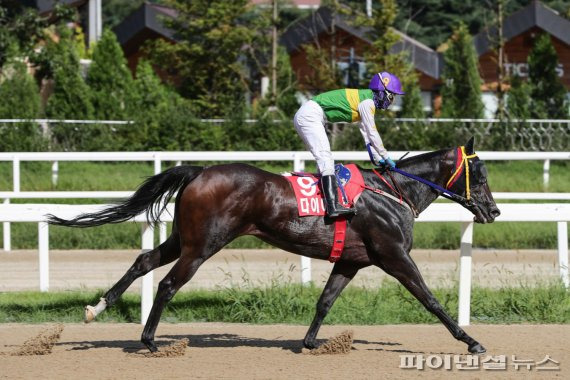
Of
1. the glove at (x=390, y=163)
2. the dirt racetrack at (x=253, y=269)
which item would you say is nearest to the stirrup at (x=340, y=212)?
the glove at (x=390, y=163)

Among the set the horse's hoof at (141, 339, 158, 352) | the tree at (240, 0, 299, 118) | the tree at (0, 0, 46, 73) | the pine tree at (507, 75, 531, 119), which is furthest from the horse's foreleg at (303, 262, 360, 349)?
the tree at (0, 0, 46, 73)

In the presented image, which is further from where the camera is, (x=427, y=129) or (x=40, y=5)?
(x=40, y=5)

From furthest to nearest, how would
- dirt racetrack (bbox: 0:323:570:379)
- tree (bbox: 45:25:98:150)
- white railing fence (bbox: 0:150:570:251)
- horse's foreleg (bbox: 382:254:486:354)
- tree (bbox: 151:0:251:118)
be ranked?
tree (bbox: 151:0:251:118), tree (bbox: 45:25:98:150), white railing fence (bbox: 0:150:570:251), horse's foreleg (bbox: 382:254:486:354), dirt racetrack (bbox: 0:323:570:379)

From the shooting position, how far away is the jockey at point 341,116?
683 cm

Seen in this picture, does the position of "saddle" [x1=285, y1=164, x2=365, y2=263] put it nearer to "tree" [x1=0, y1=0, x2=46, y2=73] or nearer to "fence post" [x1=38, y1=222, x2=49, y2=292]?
"fence post" [x1=38, y1=222, x2=49, y2=292]

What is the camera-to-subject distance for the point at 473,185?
7195 mm

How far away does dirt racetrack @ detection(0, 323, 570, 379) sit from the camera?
6.12 metres

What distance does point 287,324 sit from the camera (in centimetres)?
812

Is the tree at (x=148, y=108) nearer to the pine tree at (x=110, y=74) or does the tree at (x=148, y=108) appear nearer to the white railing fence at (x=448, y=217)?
the pine tree at (x=110, y=74)

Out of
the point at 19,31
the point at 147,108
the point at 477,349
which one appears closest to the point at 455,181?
the point at 477,349

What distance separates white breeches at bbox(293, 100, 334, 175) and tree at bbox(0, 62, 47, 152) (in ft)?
37.7

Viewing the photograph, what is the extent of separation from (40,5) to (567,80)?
14738 mm

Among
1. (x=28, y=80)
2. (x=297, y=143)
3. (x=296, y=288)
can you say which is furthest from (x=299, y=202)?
(x=28, y=80)

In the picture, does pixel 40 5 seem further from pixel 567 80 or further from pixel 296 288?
pixel 296 288
